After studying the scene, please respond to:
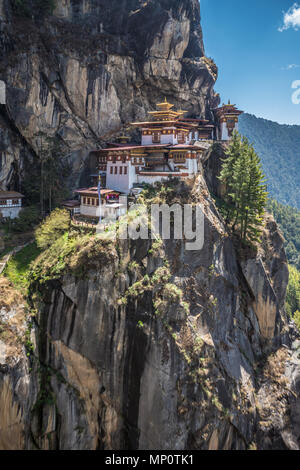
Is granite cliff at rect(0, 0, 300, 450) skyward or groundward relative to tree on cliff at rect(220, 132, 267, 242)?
groundward

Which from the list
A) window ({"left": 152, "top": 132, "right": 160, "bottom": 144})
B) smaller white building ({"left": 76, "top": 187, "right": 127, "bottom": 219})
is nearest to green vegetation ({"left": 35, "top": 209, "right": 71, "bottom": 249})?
smaller white building ({"left": 76, "top": 187, "right": 127, "bottom": 219})

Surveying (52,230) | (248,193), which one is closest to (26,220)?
(52,230)

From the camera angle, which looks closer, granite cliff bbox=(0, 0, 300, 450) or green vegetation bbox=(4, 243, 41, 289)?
granite cliff bbox=(0, 0, 300, 450)

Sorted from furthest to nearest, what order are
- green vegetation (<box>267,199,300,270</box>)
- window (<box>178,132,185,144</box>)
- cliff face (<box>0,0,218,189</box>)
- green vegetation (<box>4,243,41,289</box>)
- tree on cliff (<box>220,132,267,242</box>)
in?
green vegetation (<box>267,199,300,270</box>) < window (<box>178,132,185,144</box>) < cliff face (<box>0,0,218,189</box>) < tree on cliff (<box>220,132,267,242</box>) < green vegetation (<box>4,243,41,289</box>)

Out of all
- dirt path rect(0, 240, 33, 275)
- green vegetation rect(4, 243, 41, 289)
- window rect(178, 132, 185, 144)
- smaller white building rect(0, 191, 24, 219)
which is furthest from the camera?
window rect(178, 132, 185, 144)

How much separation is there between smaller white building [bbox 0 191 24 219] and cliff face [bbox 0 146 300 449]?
541 inches

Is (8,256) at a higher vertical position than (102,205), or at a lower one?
lower

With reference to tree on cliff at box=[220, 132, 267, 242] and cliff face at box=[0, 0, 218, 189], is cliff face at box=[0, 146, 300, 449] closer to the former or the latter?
tree on cliff at box=[220, 132, 267, 242]

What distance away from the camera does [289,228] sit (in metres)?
128

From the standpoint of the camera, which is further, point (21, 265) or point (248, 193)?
point (248, 193)

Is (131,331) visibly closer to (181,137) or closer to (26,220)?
(26,220)

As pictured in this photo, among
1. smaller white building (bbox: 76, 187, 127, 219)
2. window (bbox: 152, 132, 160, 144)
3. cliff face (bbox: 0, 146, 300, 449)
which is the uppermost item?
window (bbox: 152, 132, 160, 144)

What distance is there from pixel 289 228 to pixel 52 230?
373ft

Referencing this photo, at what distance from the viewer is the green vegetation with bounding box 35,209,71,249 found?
110 ft
